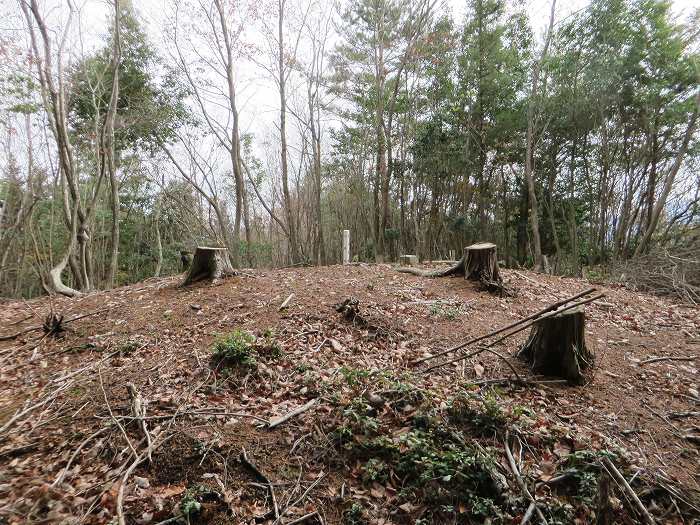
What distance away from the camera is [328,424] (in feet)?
7.45

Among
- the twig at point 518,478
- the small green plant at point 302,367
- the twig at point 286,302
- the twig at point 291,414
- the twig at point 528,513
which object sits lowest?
the twig at point 528,513

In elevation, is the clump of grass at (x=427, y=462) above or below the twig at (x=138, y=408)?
below

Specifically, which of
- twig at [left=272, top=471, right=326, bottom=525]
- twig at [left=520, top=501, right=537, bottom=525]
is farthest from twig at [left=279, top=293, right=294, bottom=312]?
twig at [left=520, top=501, right=537, bottom=525]

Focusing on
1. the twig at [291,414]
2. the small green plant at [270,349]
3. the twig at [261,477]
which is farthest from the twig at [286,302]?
the twig at [261,477]

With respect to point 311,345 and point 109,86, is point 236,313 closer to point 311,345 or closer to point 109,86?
point 311,345

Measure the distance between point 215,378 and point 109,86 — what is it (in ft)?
38.9

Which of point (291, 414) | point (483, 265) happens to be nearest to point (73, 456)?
point (291, 414)

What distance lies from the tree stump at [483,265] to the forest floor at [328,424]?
1.26m

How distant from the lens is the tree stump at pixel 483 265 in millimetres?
5031

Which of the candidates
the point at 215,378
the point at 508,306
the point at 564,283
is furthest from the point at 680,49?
the point at 215,378

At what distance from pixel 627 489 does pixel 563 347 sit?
4.08ft

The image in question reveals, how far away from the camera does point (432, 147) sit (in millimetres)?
12352

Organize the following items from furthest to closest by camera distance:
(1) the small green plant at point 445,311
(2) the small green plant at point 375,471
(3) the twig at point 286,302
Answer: (3) the twig at point 286,302, (1) the small green plant at point 445,311, (2) the small green plant at point 375,471

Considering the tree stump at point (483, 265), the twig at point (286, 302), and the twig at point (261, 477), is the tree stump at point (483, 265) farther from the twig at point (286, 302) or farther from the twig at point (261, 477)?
the twig at point (261, 477)
